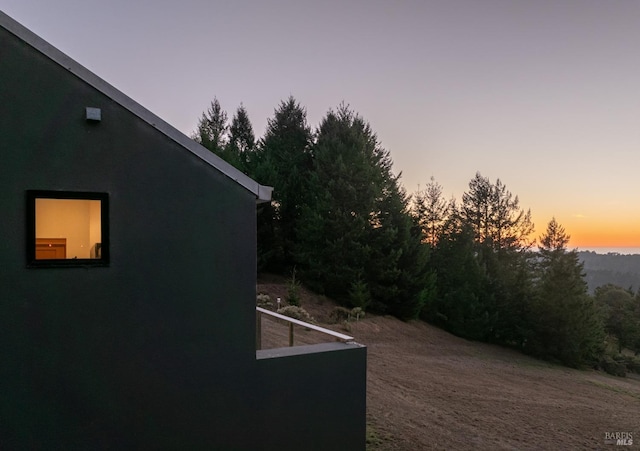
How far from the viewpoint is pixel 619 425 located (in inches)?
353

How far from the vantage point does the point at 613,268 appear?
85.9 metres

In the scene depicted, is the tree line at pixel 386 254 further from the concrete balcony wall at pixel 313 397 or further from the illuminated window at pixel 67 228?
the illuminated window at pixel 67 228

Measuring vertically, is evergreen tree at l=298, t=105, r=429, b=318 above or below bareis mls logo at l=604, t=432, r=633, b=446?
above

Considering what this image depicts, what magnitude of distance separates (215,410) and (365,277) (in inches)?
663

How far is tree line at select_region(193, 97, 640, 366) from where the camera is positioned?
20.5 m

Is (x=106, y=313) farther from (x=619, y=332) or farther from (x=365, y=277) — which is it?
(x=619, y=332)

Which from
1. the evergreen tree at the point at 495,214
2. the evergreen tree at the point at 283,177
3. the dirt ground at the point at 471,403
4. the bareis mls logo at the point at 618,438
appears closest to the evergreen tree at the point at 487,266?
the evergreen tree at the point at 495,214

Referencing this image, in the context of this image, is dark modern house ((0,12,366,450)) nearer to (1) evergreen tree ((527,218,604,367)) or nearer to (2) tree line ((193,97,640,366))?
(2) tree line ((193,97,640,366))

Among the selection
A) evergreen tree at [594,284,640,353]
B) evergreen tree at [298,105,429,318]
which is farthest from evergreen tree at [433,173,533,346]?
evergreen tree at [594,284,640,353]

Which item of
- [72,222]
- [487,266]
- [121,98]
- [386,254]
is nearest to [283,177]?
[386,254]

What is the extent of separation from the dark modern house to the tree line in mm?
15234

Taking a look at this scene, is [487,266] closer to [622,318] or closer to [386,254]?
[386,254]

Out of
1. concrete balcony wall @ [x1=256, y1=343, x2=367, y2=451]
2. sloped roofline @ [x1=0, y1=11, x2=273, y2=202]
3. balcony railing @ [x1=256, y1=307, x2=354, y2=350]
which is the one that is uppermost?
sloped roofline @ [x1=0, y1=11, x2=273, y2=202]

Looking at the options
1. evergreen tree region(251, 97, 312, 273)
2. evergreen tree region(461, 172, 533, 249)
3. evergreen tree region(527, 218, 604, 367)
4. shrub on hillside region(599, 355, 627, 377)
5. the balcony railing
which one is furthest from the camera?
evergreen tree region(461, 172, 533, 249)
